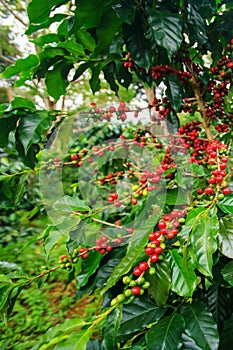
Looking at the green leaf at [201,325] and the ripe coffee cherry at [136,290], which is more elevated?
the ripe coffee cherry at [136,290]

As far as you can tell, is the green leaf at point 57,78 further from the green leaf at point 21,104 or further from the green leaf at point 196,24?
the green leaf at point 196,24

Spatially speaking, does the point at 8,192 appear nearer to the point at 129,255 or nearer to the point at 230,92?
the point at 129,255

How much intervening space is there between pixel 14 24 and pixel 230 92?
3.31 meters

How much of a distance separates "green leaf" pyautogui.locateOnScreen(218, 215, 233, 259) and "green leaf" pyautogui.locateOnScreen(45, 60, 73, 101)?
0.48m

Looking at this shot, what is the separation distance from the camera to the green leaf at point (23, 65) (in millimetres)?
681

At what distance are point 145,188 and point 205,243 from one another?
11.2 inches

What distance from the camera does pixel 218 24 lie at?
743mm

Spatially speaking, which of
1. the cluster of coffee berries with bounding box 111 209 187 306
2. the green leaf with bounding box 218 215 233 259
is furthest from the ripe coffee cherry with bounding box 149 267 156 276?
the green leaf with bounding box 218 215 233 259

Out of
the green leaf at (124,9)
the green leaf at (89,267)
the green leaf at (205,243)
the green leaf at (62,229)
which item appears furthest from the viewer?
the green leaf at (89,267)

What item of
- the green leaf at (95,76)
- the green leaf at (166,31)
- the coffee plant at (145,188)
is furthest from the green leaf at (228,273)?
the green leaf at (95,76)

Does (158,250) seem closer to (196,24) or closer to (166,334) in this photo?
(166,334)

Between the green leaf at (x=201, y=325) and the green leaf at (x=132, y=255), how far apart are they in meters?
A: 0.15

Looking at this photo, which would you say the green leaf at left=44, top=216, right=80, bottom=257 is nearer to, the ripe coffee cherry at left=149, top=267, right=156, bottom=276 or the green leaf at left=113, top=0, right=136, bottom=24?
the ripe coffee cherry at left=149, top=267, right=156, bottom=276

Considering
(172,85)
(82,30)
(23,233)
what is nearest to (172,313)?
(172,85)
